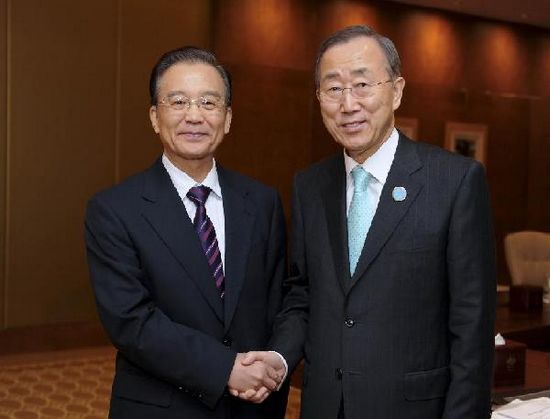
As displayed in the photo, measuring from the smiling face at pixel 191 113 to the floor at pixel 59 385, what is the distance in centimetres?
283

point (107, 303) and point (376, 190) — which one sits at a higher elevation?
point (376, 190)

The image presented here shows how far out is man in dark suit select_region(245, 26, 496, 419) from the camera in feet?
6.46

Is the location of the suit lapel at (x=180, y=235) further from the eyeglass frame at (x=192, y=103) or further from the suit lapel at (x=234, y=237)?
the eyeglass frame at (x=192, y=103)

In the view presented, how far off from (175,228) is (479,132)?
24.8 feet

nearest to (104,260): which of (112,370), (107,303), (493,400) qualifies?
(107,303)

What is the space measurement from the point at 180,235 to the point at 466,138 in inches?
290

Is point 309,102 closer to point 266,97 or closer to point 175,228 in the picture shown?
point 266,97

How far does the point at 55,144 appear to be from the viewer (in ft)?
22.2

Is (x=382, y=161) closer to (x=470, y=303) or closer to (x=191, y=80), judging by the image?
(x=470, y=303)

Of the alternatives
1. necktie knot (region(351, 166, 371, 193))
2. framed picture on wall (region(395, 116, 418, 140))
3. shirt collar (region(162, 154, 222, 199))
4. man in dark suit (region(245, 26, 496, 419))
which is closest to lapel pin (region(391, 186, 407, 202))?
man in dark suit (region(245, 26, 496, 419))

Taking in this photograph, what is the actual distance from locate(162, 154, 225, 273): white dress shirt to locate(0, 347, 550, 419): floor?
8.59 ft

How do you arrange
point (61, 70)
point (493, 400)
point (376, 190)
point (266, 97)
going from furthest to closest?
point (266, 97), point (61, 70), point (493, 400), point (376, 190)

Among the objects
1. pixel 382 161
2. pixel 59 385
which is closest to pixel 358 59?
pixel 382 161

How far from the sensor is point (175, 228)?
7.43ft
